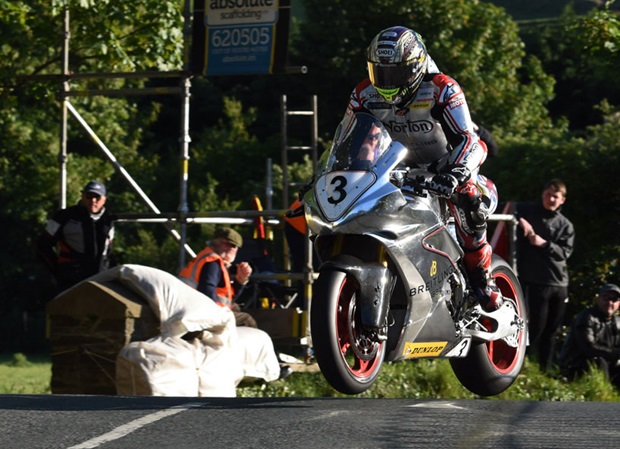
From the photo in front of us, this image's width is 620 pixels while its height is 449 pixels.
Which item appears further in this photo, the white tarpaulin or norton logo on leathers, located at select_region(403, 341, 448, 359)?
the white tarpaulin

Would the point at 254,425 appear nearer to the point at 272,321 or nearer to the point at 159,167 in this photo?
the point at 272,321

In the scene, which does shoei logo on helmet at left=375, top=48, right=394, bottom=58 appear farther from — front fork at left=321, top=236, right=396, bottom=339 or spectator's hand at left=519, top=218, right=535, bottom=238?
spectator's hand at left=519, top=218, right=535, bottom=238

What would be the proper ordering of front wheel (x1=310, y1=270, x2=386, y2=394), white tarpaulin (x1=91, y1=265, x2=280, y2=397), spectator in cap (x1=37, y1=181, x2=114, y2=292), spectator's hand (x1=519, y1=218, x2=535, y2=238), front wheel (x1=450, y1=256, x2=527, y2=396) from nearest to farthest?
front wheel (x1=310, y1=270, x2=386, y2=394) → front wheel (x1=450, y1=256, x2=527, y2=396) → white tarpaulin (x1=91, y1=265, x2=280, y2=397) → spectator in cap (x1=37, y1=181, x2=114, y2=292) → spectator's hand (x1=519, y1=218, x2=535, y2=238)

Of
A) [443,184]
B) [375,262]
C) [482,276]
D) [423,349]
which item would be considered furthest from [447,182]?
[482,276]

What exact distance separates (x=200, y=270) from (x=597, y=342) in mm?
3537

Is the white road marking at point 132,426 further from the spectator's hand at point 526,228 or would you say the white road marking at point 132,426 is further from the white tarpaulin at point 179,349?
the spectator's hand at point 526,228

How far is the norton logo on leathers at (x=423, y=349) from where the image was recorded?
25.1ft

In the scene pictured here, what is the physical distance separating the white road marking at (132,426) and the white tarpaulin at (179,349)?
10.3 ft

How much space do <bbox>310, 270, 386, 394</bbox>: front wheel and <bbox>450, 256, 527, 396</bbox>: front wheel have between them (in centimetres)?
123

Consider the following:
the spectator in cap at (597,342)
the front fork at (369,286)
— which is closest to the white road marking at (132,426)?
the front fork at (369,286)

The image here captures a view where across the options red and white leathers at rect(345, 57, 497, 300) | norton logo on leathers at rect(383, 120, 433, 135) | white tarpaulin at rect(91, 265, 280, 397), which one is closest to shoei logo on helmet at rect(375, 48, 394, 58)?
red and white leathers at rect(345, 57, 497, 300)

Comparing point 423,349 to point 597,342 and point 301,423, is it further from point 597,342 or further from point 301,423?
point 597,342

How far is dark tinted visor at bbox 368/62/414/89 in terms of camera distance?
7794mm

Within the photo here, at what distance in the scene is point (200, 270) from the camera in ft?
39.0
